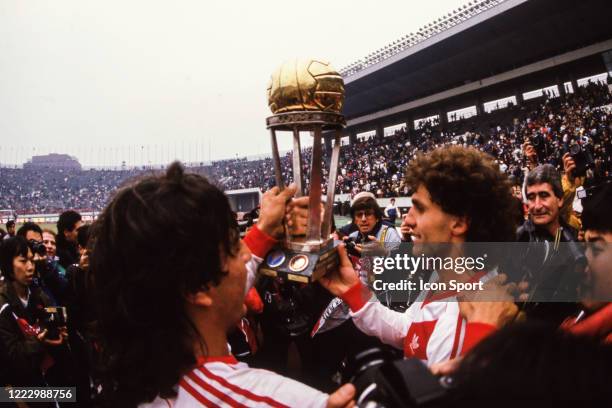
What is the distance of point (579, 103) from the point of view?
17.9 m

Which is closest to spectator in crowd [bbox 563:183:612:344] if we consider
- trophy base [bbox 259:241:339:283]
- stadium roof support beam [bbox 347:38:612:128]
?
trophy base [bbox 259:241:339:283]

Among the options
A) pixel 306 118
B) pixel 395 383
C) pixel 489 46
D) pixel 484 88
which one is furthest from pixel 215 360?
pixel 484 88

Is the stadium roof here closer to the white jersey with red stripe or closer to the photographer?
the photographer

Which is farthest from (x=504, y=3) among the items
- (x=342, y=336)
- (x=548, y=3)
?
(x=342, y=336)

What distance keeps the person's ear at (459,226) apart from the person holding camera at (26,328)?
2.67 m

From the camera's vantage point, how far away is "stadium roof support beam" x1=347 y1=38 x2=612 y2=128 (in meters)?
19.5

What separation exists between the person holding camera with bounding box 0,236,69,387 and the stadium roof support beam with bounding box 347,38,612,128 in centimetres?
2510

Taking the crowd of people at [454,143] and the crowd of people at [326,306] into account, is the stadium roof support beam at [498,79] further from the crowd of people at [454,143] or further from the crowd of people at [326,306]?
the crowd of people at [326,306]

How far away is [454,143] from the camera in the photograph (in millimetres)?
3064

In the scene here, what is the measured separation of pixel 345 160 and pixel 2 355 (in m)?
28.6

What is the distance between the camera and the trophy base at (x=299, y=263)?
1375 mm

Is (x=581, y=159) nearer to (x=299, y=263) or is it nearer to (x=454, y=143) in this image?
(x=454, y=143)

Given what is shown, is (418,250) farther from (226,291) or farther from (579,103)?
(579,103)

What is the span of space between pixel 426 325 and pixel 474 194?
52 cm
